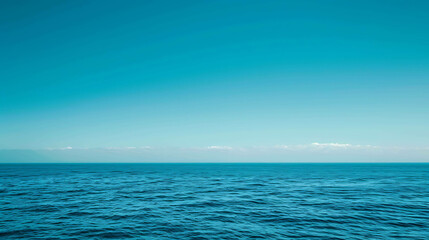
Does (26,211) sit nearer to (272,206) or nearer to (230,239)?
(230,239)

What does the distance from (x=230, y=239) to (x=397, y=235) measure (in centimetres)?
1349

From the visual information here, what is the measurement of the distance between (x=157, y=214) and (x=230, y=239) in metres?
10.2

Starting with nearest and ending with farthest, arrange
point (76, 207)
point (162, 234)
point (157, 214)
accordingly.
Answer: point (162, 234) → point (157, 214) → point (76, 207)

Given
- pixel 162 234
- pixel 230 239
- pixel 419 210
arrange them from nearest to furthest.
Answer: pixel 230 239 → pixel 162 234 → pixel 419 210

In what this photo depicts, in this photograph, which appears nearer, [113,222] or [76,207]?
[113,222]

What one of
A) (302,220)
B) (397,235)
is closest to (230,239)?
(302,220)

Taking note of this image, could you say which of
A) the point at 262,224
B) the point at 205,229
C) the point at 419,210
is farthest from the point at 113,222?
the point at 419,210

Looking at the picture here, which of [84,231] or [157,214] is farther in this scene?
[157,214]

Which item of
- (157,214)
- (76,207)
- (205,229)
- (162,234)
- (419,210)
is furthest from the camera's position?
(76,207)

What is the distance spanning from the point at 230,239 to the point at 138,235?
291 inches

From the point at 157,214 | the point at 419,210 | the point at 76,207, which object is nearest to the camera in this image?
the point at 157,214

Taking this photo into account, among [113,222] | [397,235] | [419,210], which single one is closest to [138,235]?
[113,222]

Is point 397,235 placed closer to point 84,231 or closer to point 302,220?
point 302,220

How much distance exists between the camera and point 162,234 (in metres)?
18.1
